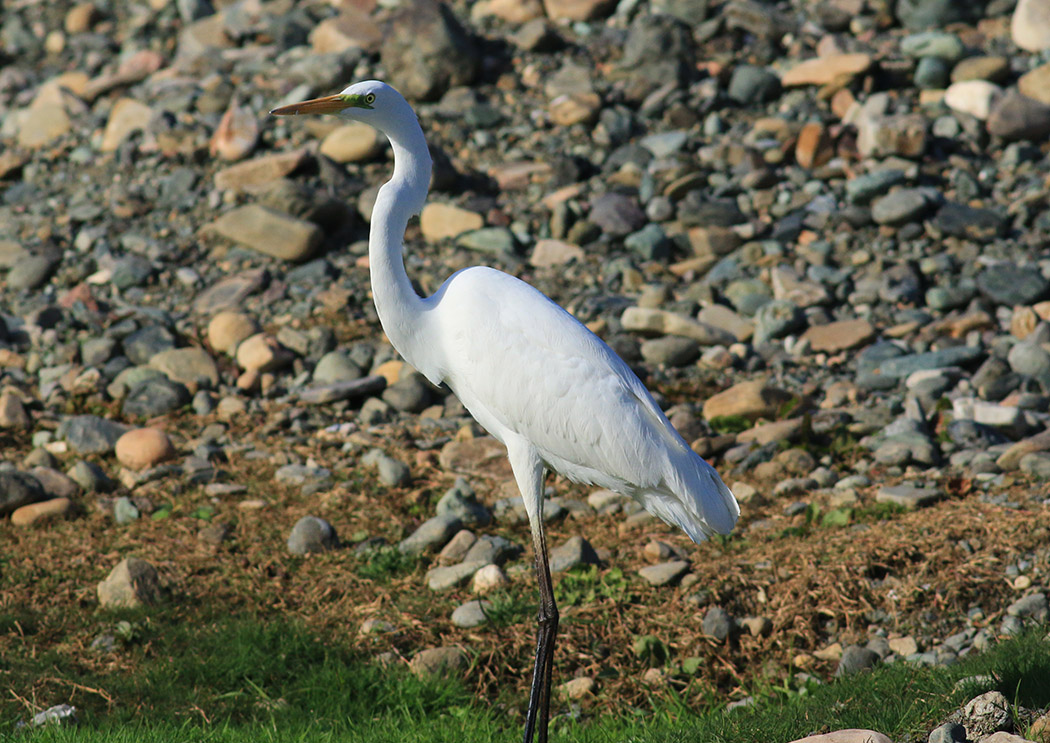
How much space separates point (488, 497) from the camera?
5934 millimetres

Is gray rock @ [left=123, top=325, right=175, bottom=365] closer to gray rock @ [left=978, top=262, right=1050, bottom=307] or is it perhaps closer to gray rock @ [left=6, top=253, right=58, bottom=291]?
gray rock @ [left=6, top=253, right=58, bottom=291]

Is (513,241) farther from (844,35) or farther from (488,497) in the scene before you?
(844,35)

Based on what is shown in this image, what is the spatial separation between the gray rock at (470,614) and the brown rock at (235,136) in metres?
5.97

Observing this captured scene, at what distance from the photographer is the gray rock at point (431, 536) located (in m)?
5.36

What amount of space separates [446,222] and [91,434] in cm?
340

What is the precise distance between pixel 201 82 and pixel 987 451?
328 inches

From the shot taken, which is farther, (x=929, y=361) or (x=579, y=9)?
(x=579, y=9)

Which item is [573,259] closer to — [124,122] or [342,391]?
[342,391]

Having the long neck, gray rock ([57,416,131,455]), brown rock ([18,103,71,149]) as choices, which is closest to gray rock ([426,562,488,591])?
the long neck

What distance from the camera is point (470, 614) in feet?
15.5

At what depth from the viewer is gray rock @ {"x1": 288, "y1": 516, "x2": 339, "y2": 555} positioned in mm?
5402

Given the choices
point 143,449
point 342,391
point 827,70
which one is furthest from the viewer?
point 827,70

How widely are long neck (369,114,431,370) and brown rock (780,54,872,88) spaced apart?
6.59 metres

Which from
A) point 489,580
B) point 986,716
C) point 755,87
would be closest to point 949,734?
point 986,716
